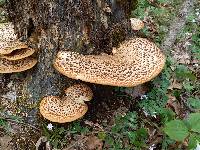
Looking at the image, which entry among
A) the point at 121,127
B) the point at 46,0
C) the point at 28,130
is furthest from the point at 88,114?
the point at 46,0

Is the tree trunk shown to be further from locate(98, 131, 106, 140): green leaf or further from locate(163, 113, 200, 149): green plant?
locate(163, 113, 200, 149): green plant

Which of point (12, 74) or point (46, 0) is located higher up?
point (46, 0)

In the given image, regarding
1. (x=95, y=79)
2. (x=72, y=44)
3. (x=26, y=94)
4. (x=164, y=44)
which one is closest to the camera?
(x=95, y=79)

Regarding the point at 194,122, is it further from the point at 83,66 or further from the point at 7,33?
the point at 7,33

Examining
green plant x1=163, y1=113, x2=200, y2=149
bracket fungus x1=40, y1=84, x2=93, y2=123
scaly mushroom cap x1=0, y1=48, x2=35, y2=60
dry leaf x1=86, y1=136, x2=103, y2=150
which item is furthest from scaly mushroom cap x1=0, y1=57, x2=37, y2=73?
green plant x1=163, y1=113, x2=200, y2=149

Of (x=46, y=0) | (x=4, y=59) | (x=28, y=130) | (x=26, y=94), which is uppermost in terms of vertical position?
(x=46, y=0)

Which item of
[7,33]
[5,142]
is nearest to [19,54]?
[7,33]

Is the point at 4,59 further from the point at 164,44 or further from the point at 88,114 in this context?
the point at 164,44

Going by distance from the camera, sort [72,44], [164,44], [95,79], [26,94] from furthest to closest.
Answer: [164,44] < [26,94] < [72,44] < [95,79]
